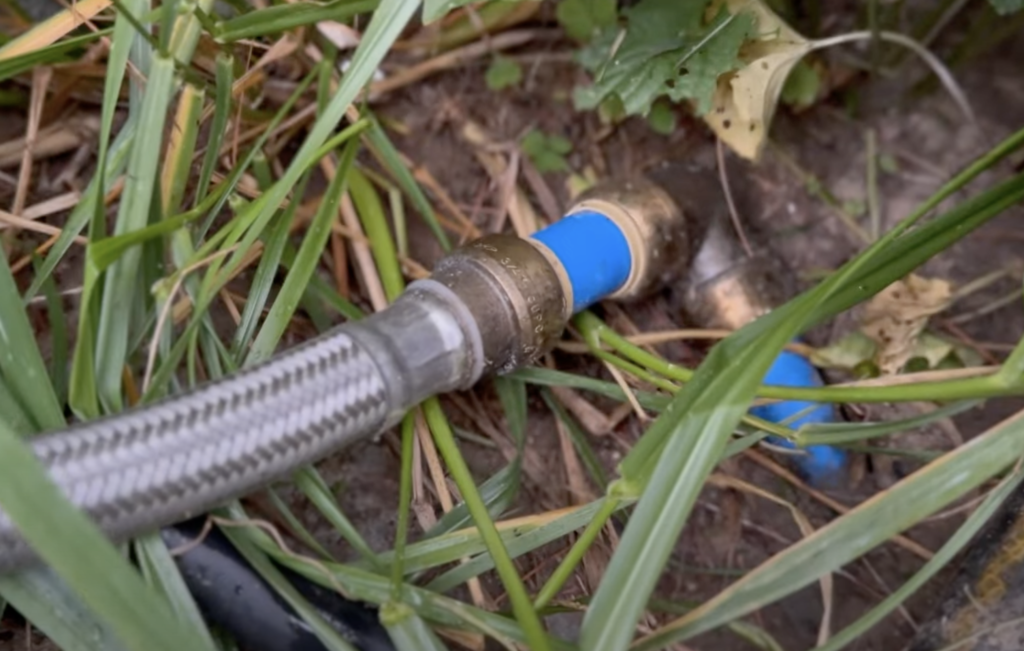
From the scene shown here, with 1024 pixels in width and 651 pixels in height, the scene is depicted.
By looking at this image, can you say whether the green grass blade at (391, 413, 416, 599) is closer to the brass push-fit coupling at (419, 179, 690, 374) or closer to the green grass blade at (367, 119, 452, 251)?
the brass push-fit coupling at (419, 179, 690, 374)

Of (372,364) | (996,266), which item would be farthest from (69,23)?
(996,266)

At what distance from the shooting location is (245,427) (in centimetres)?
69

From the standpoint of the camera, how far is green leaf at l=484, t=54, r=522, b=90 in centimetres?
110

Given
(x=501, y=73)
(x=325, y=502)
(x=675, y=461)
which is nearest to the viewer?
(x=675, y=461)

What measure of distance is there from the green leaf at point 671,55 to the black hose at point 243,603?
0.52 m

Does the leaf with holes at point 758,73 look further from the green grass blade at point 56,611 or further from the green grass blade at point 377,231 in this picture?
the green grass blade at point 56,611

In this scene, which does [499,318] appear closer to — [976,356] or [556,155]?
[556,155]

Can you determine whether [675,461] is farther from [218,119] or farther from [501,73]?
[501,73]

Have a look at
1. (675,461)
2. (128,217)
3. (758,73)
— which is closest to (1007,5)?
(758,73)

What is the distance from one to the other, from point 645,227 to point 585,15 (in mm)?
254

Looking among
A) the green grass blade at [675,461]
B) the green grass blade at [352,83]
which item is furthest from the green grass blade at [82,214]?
the green grass blade at [675,461]

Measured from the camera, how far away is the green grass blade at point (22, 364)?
0.73m

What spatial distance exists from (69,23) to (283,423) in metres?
0.42

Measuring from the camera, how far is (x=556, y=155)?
1101 millimetres
